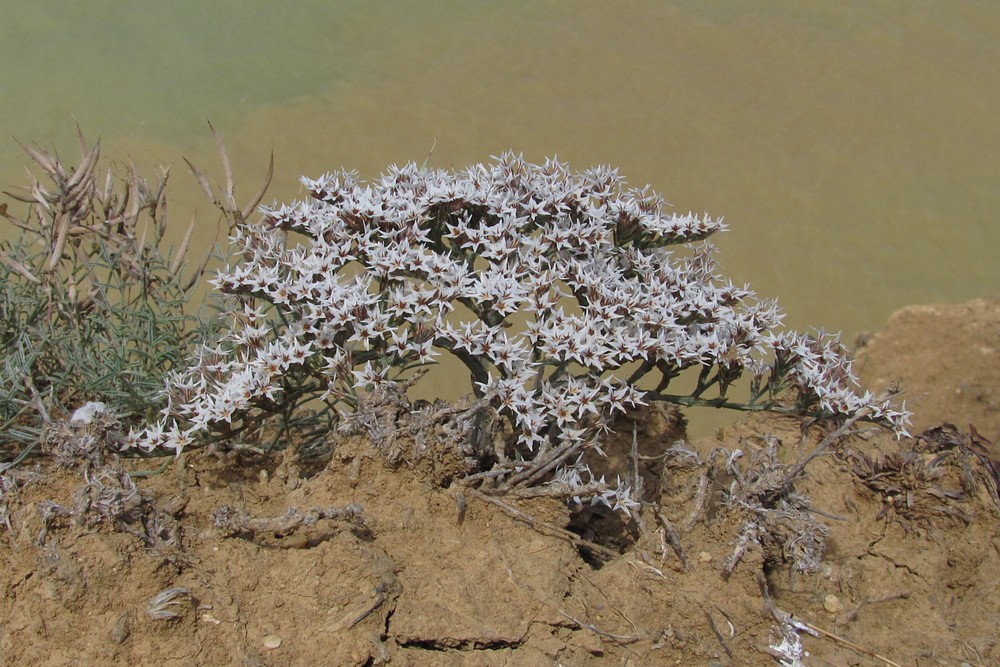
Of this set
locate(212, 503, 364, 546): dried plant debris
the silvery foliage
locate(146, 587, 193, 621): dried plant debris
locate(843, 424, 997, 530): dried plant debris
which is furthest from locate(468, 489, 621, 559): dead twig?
locate(843, 424, 997, 530): dried plant debris

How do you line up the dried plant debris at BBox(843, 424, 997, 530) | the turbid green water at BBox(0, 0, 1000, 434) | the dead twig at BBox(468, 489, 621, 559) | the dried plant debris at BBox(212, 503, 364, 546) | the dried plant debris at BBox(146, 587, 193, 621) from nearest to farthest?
1. the dried plant debris at BBox(146, 587, 193, 621)
2. the dried plant debris at BBox(212, 503, 364, 546)
3. the dead twig at BBox(468, 489, 621, 559)
4. the dried plant debris at BBox(843, 424, 997, 530)
5. the turbid green water at BBox(0, 0, 1000, 434)

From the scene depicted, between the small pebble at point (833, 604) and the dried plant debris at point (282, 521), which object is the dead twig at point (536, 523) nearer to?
the dried plant debris at point (282, 521)

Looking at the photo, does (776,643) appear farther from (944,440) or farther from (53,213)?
(53,213)

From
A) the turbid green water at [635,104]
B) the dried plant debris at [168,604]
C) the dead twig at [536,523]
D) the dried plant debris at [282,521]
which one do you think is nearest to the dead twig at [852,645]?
the dead twig at [536,523]

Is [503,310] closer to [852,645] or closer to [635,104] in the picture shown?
[852,645]

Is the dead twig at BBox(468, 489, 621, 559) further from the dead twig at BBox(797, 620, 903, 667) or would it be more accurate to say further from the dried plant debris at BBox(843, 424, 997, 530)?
the dried plant debris at BBox(843, 424, 997, 530)
